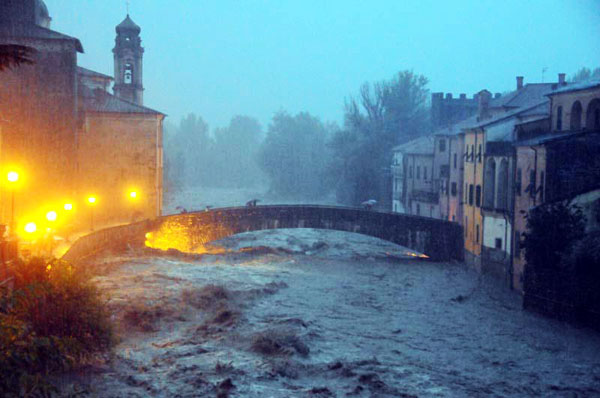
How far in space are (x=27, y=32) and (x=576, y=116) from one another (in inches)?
981

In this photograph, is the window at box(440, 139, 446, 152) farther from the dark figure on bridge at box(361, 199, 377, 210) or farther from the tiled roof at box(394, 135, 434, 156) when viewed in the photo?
the dark figure on bridge at box(361, 199, 377, 210)

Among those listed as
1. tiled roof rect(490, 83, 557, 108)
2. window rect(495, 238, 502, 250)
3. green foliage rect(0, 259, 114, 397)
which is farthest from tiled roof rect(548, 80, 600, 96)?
green foliage rect(0, 259, 114, 397)

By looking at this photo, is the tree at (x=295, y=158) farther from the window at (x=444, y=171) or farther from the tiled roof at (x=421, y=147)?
the window at (x=444, y=171)

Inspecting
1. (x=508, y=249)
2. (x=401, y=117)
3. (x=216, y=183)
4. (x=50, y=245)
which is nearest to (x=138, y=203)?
(x=50, y=245)

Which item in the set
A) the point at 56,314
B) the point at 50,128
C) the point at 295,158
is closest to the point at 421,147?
the point at 50,128

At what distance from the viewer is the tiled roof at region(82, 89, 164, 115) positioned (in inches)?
1597

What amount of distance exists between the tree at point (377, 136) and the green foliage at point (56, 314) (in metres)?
53.2

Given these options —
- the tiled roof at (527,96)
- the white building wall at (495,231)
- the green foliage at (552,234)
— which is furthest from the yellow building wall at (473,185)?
the green foliage at (552,234)

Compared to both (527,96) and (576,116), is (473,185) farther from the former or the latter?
(576,116)

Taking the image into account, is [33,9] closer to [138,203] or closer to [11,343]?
[138,203]

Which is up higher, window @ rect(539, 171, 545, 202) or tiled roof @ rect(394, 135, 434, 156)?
tiled roof @ rect(394, 135, 434, 156)

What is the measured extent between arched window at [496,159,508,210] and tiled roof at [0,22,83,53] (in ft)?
70.2

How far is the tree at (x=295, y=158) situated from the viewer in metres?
91.2

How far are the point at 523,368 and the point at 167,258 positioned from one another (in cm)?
2022
